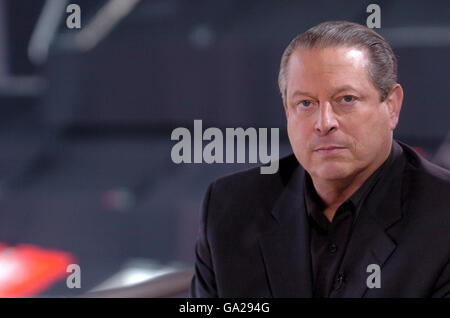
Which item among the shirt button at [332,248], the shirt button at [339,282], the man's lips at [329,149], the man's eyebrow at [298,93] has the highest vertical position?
the man's eyebrow at [298,93]

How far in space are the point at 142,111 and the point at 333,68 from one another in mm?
3503

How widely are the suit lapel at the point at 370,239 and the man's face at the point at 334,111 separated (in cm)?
7

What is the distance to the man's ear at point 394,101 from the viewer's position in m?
1.04

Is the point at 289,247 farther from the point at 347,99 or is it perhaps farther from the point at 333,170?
the point at 347,99

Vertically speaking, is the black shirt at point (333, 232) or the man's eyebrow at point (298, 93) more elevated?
the man's eyebrow at point (298, 93)

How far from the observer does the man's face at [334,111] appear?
98 centimetres

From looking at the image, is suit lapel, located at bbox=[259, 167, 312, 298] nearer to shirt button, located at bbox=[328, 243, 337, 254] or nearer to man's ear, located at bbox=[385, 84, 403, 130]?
shirt button, located at bbox=[328, 243, 337, 254]

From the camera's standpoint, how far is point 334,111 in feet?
3.26

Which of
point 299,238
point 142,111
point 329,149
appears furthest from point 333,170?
point 142,111

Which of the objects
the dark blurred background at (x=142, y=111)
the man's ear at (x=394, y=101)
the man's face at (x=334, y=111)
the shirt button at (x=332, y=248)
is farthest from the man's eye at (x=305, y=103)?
the dark blurred background at (x=142, y=111)

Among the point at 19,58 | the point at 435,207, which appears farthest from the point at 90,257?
the point at 19,58

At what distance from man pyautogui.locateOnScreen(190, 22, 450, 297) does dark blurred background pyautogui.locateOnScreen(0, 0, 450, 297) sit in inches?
75.5

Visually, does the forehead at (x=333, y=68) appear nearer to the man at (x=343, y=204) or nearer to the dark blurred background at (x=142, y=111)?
the man at (x=343, y=204)

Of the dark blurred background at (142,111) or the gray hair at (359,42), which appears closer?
the gray hair at (359,42)
